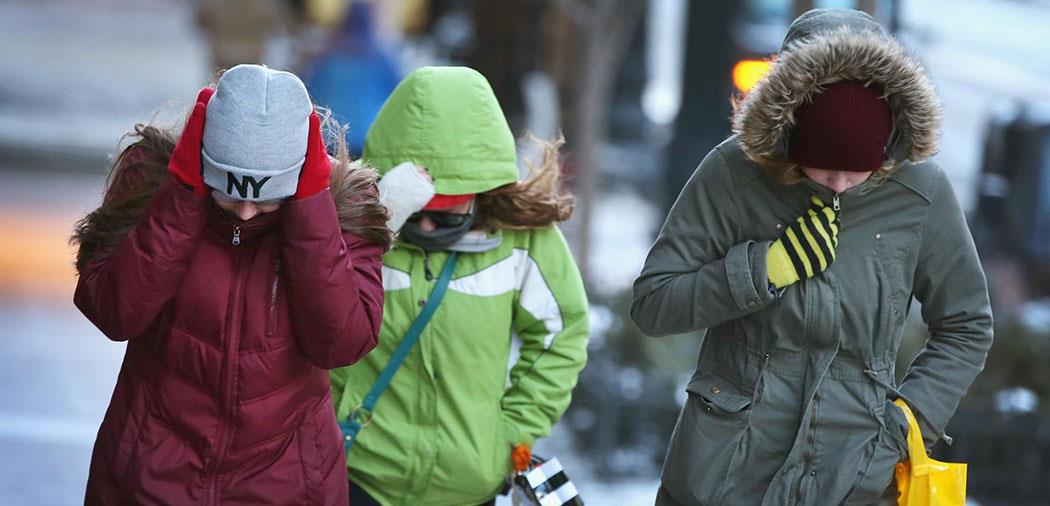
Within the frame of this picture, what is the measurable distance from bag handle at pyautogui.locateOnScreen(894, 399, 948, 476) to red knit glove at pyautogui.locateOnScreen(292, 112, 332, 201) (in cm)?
137

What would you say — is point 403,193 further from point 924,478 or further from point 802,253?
point 924,478

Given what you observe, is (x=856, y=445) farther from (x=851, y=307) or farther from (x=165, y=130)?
(x=165, y=130)

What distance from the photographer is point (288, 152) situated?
2885 millimetres

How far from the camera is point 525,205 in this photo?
148 inches

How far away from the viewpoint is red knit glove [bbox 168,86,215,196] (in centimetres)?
292

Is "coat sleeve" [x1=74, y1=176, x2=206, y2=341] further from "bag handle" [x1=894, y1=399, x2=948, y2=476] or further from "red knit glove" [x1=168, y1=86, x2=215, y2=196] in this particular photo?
"bag handle" [x1=894, y1=399, x2=948, y2=476]

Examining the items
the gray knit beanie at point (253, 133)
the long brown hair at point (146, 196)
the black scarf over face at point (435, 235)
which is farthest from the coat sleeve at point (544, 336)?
the gray knit beanie at point (253, 133)

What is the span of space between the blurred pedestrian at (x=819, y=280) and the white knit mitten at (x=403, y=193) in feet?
1.85

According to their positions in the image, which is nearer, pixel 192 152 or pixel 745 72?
pixel 192 152

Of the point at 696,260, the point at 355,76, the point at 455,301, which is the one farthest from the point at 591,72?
the point at 696,260

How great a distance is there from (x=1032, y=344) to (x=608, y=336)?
2057 millimetres

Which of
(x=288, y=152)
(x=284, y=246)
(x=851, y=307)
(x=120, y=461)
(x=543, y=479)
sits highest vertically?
(x=288, y=152)

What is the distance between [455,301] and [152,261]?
3.11 ft

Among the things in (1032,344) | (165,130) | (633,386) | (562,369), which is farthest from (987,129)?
(165,130)
